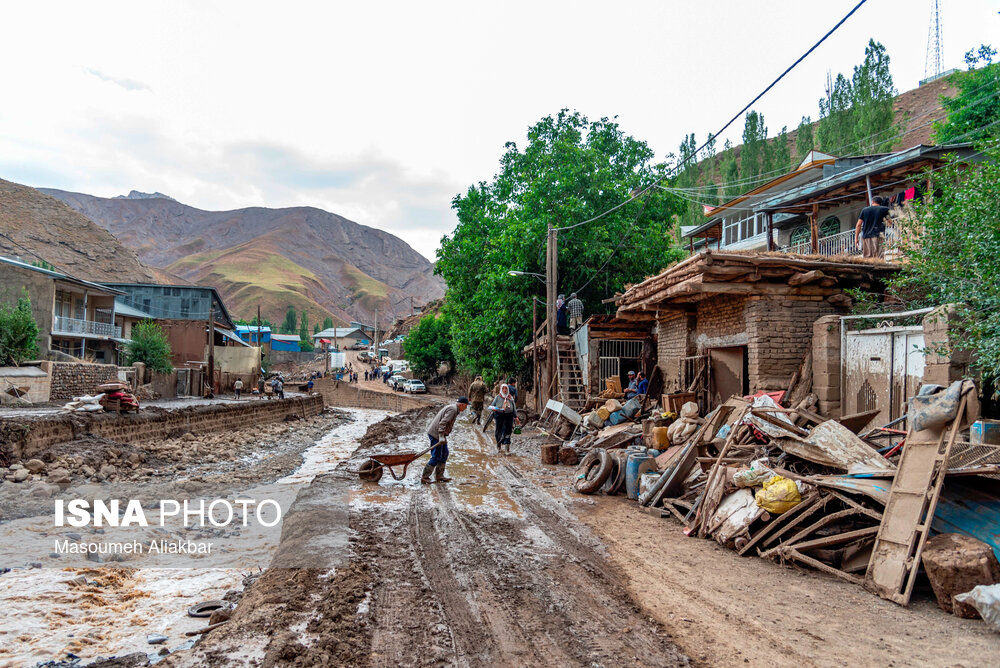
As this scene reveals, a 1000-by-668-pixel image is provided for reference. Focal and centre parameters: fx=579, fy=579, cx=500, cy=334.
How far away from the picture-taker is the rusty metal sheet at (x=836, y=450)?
6.30 meters

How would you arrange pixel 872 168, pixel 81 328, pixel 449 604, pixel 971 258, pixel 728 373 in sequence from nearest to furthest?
pixel 449 604, pixel 971 258, pixel 728 373, pixel 872 168, pixel 81 328

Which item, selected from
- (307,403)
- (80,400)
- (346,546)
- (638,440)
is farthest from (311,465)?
(307,403)

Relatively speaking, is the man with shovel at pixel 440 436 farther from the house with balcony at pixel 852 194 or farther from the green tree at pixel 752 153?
the green tree at pixel 752 153

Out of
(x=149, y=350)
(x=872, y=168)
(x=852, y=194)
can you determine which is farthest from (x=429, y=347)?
(x=872, y=168)

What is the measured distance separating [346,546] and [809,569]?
4.87m

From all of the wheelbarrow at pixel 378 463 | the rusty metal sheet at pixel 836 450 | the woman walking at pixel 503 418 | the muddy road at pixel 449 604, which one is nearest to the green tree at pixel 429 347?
the woman walking at pixel 503 418

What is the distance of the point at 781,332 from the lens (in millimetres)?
10766

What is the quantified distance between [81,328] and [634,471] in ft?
126

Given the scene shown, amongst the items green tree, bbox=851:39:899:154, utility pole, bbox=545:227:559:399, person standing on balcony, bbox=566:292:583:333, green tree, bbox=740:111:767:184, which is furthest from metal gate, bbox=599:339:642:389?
green tree, bbox=740:111:767:184

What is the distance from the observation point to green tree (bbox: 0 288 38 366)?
24375 mm

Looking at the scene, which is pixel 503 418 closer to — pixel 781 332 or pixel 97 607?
pixel 781 332

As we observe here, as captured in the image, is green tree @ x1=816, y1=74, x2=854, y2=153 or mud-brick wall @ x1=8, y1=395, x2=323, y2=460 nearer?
mud-brick wall @ x1=8, y1=395, x2=323, y2=460

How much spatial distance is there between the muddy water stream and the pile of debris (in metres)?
5.84

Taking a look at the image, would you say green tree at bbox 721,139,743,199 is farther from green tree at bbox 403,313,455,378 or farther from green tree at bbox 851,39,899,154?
green tree at bbox 403,313,455,378
